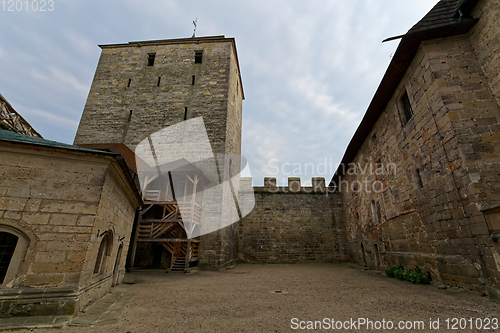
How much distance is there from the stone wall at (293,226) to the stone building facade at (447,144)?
6200 millimetres

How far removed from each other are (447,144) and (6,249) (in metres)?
9.20

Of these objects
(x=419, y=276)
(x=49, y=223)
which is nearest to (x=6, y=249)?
(x=49, y=223)

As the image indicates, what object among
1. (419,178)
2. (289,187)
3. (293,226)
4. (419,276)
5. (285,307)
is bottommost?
(285,307)

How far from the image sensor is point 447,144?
5.21 metres

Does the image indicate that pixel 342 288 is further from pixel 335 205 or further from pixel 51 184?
pixel 335 205

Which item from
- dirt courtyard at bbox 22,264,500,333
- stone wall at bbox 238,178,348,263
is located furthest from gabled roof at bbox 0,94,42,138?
stone wall at bbox 238,178,348,263

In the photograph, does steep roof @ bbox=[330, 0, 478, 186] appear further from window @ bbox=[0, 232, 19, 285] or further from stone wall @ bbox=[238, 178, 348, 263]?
window @ bbox=[0, 232, 19, 285]

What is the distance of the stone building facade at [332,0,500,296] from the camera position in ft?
15.0

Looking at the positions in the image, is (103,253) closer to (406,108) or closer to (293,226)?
(406,108)

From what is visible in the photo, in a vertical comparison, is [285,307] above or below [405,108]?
below

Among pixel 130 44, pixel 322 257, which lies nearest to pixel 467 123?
pixel 322 257

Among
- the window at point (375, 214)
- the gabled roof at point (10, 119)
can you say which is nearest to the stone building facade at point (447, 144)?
the window at point (375, 214)

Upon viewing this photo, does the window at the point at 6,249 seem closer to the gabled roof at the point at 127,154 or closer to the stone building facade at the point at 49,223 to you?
the stone building facade at the point at 49,223

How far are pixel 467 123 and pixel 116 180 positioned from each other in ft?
26.8
